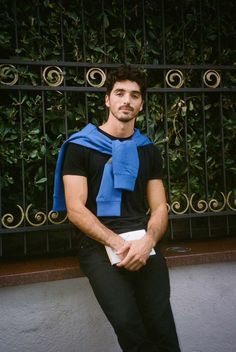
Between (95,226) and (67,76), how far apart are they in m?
1.38

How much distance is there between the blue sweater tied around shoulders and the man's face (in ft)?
0.62

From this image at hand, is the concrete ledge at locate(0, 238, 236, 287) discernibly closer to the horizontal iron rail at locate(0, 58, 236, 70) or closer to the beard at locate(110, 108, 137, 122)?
the beard at locate(110, 108, 137, 122)

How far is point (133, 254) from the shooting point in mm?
2352

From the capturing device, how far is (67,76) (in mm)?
3119

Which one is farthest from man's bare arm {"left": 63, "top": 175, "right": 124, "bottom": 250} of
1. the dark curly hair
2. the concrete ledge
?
the dark curly hair

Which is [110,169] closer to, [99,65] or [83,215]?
[83,215]

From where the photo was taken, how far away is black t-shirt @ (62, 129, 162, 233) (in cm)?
252

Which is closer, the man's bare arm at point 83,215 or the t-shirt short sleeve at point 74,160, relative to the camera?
the man's bare arm at point 83,215

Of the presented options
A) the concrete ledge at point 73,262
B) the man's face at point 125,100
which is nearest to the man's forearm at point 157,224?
the concrete ledge at point 73,262

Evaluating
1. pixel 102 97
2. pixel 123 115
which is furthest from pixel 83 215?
pixel 102 97

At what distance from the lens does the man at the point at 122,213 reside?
7.59ft

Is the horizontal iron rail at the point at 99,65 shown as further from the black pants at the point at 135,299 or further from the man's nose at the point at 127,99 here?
the black pants at the point at 135,299

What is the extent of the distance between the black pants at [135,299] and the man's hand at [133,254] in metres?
0.08

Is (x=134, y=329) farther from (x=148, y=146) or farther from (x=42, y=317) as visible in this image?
(x=148, y=146)
